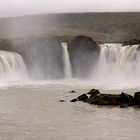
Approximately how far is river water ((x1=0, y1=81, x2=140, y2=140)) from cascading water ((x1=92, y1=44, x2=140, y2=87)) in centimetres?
1838

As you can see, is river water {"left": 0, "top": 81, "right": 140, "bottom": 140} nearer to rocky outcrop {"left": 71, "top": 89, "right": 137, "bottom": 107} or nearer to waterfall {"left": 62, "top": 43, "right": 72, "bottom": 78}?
rocky outcrop {"left": 71, "top": 89, "right": 137, "bottom": 107}

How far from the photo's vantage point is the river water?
26094 millimetres

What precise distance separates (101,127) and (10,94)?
15.1 metres

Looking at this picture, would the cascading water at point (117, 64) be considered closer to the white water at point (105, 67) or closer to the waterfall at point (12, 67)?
the white water at point (105, 67)

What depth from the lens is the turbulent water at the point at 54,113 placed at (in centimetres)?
2634

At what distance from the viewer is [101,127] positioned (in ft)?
92.0

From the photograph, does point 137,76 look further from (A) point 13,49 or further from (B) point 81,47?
(A) point 13,49

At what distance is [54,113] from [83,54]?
29418 millimetres

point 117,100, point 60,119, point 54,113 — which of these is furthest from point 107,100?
point 60,119

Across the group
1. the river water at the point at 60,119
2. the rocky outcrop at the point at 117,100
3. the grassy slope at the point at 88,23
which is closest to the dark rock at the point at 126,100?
the rocky outcrop at the point at 117,100

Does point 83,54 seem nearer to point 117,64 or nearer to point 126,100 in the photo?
point 117,64

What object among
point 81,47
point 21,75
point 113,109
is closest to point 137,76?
point 81,47

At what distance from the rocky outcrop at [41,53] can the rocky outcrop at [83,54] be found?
4.81 ft

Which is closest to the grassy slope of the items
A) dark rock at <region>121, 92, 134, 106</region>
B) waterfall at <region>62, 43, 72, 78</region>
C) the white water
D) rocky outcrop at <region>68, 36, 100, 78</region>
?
rocky outcrop at <region>68, 36, 100, 78</region>
